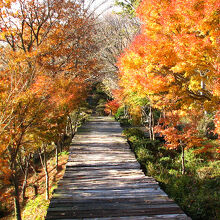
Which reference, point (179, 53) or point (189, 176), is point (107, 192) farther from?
point (179, 53)

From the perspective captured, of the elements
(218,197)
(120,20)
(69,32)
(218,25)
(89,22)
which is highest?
(120,20)

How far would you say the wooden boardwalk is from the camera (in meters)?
3.90

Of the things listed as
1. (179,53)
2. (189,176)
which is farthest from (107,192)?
(179,53)

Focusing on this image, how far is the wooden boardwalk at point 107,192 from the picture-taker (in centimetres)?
390

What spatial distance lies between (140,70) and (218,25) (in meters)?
3.29

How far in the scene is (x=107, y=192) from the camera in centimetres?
482

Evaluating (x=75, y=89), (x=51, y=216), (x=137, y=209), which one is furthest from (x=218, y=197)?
(x=75, y=89)

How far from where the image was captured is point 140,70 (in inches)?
329

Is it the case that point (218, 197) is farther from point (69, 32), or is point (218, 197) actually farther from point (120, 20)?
point (120, 20)

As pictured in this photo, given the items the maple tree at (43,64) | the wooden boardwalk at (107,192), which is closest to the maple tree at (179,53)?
the wooden boardwalk at (107,192)

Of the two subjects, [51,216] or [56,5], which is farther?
[56,5]

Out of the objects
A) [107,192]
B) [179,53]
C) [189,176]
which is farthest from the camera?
[189,176]

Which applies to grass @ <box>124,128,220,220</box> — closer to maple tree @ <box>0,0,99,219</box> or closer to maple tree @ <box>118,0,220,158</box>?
maple tree @ <box>118,0,220,158</box>

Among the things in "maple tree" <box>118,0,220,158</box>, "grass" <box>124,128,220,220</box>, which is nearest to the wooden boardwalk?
"grass" <box>124,128,220,220</box>
